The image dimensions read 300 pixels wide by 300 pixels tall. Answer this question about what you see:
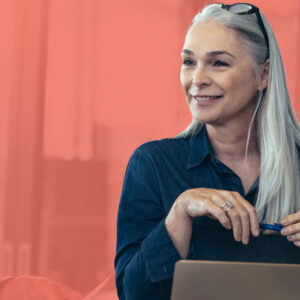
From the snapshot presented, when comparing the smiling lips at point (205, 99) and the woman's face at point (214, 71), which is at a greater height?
the woman's face at point (214, 71)

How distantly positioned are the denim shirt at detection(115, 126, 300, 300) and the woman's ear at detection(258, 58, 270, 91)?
19 centimetres

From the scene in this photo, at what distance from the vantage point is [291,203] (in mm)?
1228

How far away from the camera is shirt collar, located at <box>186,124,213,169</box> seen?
124 centimetres

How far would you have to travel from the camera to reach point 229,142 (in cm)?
130

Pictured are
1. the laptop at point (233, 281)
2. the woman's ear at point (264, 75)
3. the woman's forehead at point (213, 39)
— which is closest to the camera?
the laptop at point (233, 281)

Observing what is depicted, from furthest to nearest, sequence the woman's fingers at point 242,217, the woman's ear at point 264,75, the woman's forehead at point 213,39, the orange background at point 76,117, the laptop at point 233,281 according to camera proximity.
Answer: the orange background at point 76,117, the woman's ear at point 264,75, the woman's forehead at point 213,39, the woman's fingers at point 242,217, the laptop at point 233,281

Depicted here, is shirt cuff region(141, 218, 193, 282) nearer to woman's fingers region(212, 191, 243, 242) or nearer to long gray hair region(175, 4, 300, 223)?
woman's fingers region(212, 191, 243, 242)

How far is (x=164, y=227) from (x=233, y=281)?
0.37 metres

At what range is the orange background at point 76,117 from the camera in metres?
2.15

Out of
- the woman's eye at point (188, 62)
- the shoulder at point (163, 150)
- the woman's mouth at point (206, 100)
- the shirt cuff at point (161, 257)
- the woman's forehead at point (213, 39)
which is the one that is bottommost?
the shirt cuff at point (161, 257)

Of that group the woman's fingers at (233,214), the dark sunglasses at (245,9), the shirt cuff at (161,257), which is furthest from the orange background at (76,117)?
the woman's fingers at (233,214)

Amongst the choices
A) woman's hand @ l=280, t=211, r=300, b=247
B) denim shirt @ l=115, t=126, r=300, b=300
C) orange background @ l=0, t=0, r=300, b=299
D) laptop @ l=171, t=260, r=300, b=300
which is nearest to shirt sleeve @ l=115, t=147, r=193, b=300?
denim shirt @ l=115, t=126, r=300, b=300

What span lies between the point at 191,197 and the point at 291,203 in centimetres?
42

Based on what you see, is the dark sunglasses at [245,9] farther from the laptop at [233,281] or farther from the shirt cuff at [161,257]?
the laptop at [233,281]
